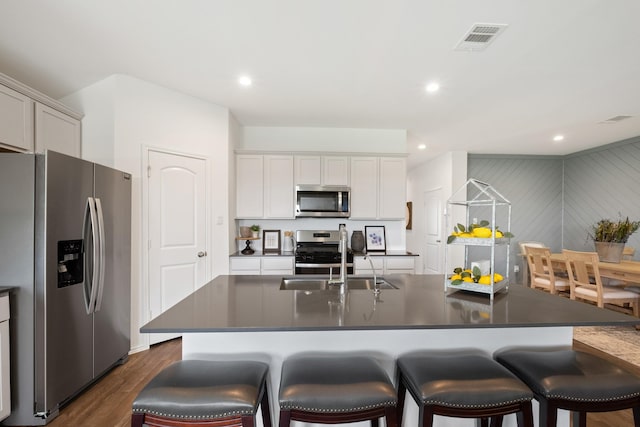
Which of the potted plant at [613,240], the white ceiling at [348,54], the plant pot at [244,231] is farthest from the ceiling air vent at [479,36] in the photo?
the potted plant at [613,240]

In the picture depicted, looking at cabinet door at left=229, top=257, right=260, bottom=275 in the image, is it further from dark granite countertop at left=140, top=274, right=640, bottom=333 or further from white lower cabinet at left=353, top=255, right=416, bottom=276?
dark granite countertop at left=140, top=274, right=640, bottom=333

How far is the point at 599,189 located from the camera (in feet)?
17.1

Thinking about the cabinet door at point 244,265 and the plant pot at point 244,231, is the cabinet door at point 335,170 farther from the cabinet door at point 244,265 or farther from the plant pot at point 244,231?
the cabinet door at point 244,265

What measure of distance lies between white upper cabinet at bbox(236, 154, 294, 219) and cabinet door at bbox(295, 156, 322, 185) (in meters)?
0.09

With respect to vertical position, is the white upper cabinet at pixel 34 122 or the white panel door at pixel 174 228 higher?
the white upper cabinet at pixel 34 122

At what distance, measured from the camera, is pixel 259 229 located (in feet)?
14.4

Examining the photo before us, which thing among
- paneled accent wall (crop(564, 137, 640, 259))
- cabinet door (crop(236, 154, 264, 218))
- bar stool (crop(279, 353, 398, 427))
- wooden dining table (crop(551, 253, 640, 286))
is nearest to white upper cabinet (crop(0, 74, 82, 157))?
cabinet door (crop(236, 154, 264, 218))

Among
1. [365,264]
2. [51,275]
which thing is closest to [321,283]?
[51,275]

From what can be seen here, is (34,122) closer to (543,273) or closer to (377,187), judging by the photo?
(377,187)

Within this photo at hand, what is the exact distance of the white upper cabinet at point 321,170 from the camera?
4.27m

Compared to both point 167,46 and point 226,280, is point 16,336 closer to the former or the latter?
point 226,280

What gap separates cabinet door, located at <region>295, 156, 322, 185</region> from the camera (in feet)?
14.0

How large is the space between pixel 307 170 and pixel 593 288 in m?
3.84

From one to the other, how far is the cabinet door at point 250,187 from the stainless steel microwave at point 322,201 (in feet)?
1.74
